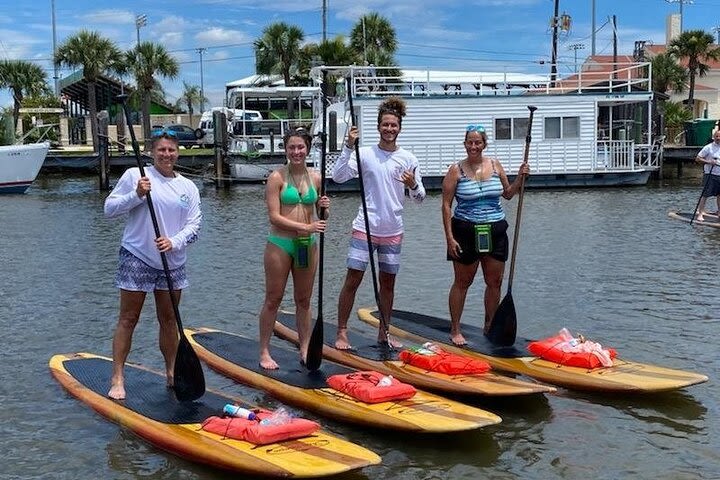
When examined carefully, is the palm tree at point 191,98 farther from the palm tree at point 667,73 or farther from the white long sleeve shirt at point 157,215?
the white long sleeve shirt at point 157,215

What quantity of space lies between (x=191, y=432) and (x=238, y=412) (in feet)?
1.10

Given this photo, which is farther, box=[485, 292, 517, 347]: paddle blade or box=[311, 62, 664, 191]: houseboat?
box=[311, 62, 664, 191]: houseboat

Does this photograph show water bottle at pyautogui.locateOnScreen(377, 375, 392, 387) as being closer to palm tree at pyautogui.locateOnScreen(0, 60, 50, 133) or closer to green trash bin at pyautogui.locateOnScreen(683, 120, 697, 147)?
green trash bin at pyautogui.locateOnScreen(683, 120, 697, 147)

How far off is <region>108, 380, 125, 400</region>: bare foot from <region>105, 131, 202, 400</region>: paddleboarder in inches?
15.4

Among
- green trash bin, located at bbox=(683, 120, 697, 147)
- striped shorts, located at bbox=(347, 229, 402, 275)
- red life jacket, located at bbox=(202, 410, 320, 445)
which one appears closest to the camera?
red life jacket, located at bbox=(202, 410, 320, 445)

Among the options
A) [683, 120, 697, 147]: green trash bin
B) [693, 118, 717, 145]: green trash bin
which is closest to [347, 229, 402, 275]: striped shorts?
[693, 118, 717, 145]: green trash bin

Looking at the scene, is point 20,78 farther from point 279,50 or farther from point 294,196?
point 294,196

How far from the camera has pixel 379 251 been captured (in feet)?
25.8

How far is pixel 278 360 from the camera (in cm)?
767

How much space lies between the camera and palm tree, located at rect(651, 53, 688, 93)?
54562mm

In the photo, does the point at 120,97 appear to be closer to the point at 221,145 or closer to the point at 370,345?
the point at 370,345

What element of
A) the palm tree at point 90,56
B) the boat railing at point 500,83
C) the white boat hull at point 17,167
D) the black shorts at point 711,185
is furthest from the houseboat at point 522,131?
the palm tree at point 90,56

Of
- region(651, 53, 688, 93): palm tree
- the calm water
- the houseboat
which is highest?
region(651, 53, 688, 93): palm tree

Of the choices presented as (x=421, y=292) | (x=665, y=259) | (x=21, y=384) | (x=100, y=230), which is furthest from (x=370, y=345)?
(x=100, y=230)
